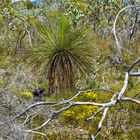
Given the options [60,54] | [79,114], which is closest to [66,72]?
[60,54]

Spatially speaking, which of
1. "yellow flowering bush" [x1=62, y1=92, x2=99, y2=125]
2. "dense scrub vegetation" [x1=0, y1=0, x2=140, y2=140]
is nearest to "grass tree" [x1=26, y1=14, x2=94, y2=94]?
"dense scrub vegetation" [x1=0, y1=0, x2=140, y2=140]

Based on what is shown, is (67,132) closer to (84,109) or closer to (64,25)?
(84,109)

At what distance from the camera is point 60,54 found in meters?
4.56

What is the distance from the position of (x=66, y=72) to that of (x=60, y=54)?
0.22 metres

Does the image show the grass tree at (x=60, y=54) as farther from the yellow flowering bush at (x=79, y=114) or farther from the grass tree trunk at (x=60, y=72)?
the yellow flowering bush at (x=79, y=114)

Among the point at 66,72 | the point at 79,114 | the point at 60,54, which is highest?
the point at 60,54

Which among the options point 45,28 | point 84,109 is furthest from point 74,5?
point 45,28

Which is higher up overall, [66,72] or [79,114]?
[66,72]

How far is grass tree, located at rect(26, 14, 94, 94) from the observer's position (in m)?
4.61

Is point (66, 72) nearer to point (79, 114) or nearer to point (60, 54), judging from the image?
point (60, 54)

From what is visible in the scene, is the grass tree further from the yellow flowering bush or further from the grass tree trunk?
the yellow flowering bush

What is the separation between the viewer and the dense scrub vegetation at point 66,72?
15.3 ft

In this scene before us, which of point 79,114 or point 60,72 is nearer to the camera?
point 60,72

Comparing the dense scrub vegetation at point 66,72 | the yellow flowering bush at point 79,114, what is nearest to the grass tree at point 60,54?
the dense scrub vegetation at point 66,72
